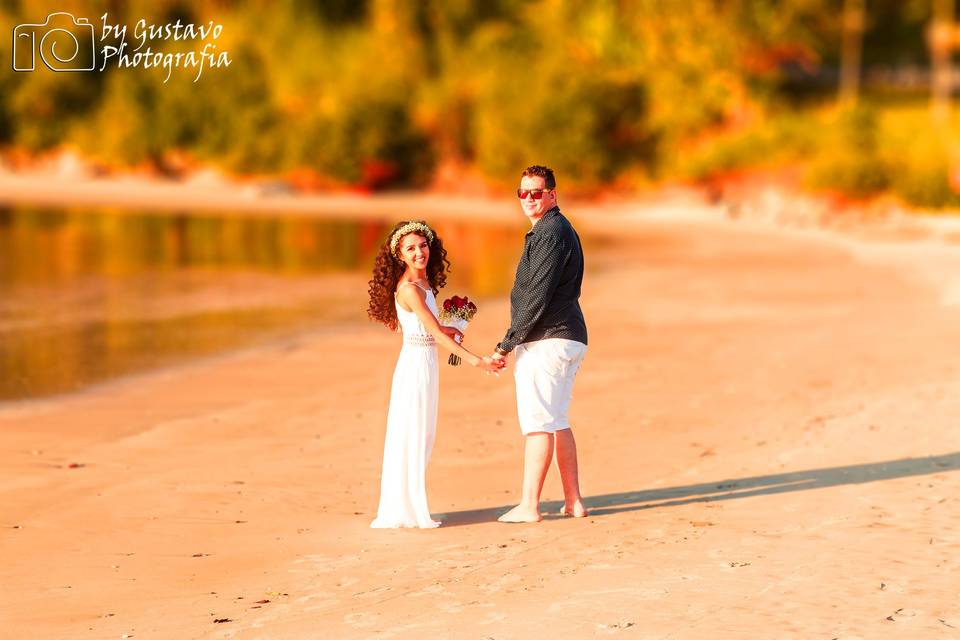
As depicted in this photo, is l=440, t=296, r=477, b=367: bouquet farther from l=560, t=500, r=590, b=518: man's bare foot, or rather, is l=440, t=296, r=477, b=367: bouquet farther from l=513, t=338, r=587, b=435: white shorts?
l=560, t=500, r=590, b=518: man's bare foot

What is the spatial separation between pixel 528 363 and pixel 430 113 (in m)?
42.3

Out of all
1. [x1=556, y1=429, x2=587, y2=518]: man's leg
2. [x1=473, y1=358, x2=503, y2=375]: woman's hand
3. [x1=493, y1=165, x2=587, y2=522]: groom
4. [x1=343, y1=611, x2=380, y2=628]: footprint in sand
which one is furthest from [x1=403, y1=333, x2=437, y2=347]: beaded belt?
[x1=343, y1=611, x2=380, y2=628]: footprint in sand

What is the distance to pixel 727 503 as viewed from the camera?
7.20 metres

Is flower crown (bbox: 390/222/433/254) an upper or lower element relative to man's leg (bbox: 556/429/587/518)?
upper

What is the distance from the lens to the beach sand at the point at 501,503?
5.48 meters

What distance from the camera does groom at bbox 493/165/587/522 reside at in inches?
261

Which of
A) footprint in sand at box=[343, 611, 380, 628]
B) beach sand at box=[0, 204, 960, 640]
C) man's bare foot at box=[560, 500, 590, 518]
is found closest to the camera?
footprint in sand at box=[343, 611, 380, 628]

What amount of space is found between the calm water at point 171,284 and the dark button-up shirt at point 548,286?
633cm

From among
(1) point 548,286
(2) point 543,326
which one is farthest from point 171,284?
(1) point 548,286

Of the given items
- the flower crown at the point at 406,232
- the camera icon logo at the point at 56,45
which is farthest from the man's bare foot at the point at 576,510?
the camera icon logo at the point at 56,45

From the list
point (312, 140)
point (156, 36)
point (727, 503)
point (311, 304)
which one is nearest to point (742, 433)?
point (727, 503)

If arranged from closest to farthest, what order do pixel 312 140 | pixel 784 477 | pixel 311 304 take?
pixel 784 477
pixel 311 304
pixel 312 140

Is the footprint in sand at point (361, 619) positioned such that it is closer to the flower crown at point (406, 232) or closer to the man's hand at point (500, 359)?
the man's hand at point (500, 359)

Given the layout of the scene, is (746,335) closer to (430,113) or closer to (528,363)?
(528,363)
